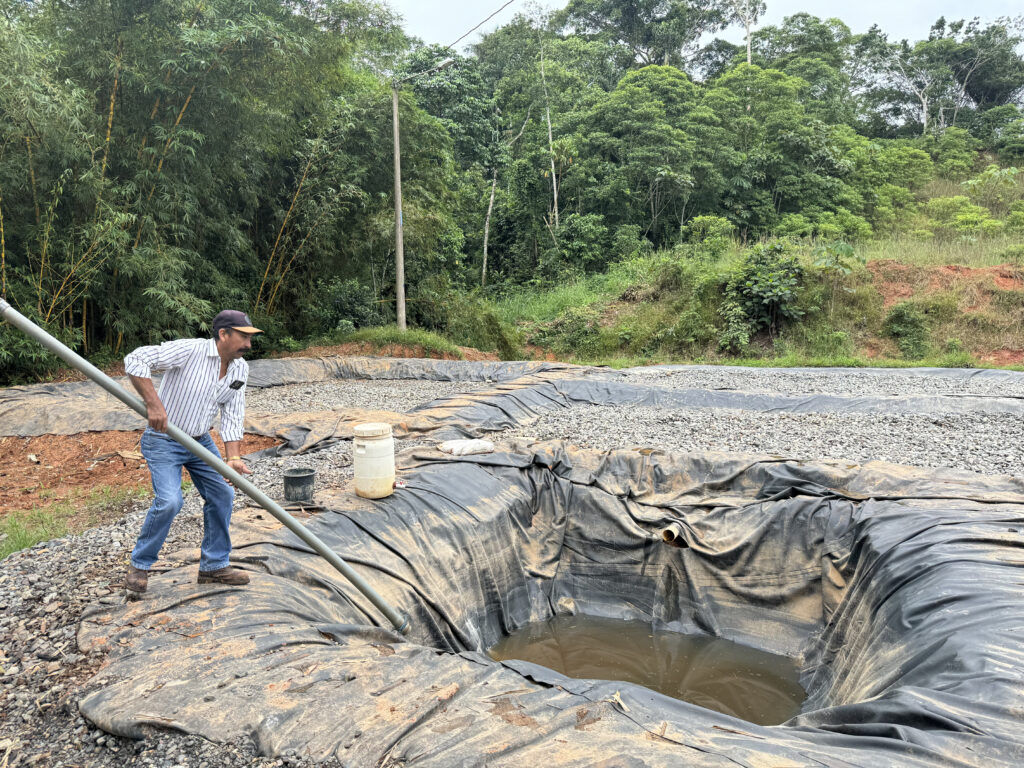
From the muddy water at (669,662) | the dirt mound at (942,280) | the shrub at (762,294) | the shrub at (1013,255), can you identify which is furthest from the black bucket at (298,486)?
the shrub at (1013,255)

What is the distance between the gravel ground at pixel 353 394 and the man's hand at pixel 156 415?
4702mm

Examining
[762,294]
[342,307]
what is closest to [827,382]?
[762,294]

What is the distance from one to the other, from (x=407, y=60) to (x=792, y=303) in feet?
46.0

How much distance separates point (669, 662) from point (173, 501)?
2.79 metres

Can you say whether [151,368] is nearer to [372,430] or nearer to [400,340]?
[372,430]

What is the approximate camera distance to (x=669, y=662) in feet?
11.6

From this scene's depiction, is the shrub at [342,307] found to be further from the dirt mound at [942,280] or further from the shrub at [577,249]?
the dirt mound at [942,280]

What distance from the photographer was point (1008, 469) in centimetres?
402

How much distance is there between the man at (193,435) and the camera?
232cm

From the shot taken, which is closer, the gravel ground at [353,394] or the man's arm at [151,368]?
the man's arm at [151,368]

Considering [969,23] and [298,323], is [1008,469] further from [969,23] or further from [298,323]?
[969,23]

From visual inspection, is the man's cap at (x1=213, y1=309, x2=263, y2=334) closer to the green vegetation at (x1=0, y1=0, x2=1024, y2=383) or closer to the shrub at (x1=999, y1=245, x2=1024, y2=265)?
the green vegetation at (x1=0, y1=0, x2=1024, y2=383)

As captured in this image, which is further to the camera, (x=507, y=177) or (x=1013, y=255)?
(x=507, y=177)

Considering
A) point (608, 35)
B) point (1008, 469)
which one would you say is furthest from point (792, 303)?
point (608, 35)
